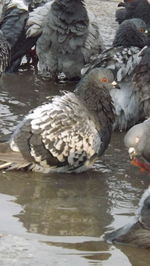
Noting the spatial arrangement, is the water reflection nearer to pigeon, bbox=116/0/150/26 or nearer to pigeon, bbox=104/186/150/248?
pigeon, bbox=104/186/150/248

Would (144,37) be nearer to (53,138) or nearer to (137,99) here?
(137,99)

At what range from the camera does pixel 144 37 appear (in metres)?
8.95

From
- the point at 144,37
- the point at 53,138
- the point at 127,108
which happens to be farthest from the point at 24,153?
the point at 144,37

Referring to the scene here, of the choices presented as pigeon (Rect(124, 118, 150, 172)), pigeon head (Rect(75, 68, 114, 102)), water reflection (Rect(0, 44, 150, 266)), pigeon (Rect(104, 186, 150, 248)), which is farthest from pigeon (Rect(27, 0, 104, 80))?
pigeon (Rect(104, 186, 150, 248))

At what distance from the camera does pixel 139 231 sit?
4.83m

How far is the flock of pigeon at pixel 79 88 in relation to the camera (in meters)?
6.36

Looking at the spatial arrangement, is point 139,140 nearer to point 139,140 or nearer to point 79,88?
point 139,140

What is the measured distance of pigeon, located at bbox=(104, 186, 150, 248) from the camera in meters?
4.81

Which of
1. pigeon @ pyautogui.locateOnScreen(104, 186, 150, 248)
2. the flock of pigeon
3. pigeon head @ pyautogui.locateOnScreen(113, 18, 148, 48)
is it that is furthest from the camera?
pigeon head @ pyautogui.locateOnScreen(113, 18, 148, 48)

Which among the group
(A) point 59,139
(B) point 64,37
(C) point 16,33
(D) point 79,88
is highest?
(D) point 79,88

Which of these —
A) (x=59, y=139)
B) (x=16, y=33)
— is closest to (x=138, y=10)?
(x=16, y=33)

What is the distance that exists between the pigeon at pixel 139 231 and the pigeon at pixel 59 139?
1605 mm

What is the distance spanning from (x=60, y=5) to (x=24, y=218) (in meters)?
5.25

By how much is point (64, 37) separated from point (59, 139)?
154 inches
